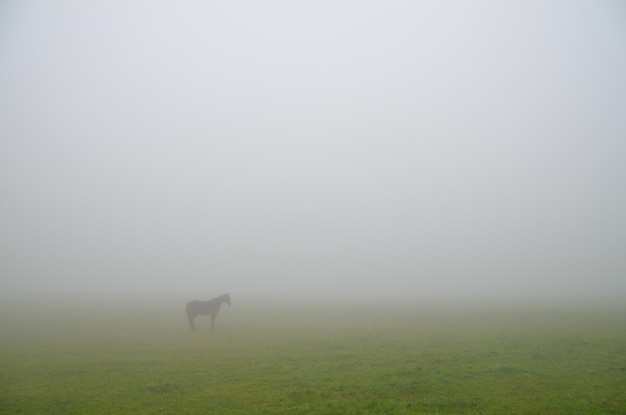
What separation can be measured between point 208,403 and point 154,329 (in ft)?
77.1

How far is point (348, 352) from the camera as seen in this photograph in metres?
24.5

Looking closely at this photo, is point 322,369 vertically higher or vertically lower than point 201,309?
lower

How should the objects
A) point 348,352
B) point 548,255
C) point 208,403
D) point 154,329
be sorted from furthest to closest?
point 548,255 → point 154,329 → point 348,352 → point 208,403

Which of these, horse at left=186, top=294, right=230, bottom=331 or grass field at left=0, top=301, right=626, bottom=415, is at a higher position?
horse at left=186, top=294, right=230, bottom=331

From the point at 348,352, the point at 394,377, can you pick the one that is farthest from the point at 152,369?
the point at 394,377

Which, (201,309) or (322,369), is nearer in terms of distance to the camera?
(322,369)

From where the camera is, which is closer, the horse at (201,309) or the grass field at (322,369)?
the grass field at (322,369)

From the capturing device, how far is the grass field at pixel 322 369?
15.5 meters

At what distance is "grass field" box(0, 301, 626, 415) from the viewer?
1547cm

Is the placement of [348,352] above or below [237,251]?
below

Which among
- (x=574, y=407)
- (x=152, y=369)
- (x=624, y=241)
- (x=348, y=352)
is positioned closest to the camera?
(x=574, y=407)

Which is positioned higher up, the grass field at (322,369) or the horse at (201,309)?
the horse at (201,309)

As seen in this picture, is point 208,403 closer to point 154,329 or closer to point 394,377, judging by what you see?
point 394,377

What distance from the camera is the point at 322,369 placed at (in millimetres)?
20391
